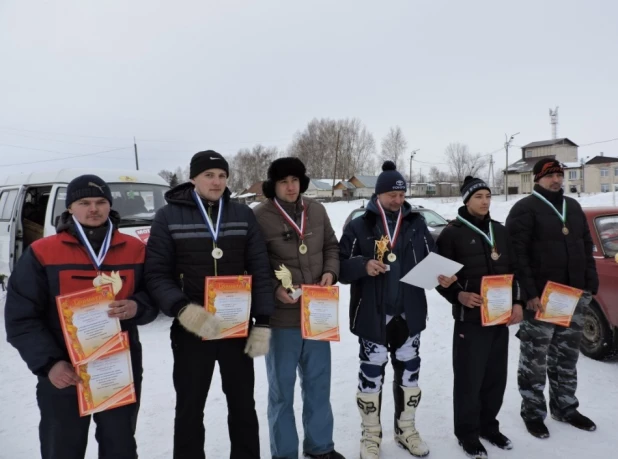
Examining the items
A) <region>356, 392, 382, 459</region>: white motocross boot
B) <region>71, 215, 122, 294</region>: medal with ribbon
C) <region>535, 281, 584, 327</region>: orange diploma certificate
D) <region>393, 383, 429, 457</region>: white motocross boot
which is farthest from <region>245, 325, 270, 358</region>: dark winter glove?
<region>535, 281, 584, 327</region>: orange diploma certificate

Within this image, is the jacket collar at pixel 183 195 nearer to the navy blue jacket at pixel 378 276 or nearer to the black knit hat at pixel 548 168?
the navy blue jacket at pixel 378 276

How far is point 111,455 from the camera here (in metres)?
2.31

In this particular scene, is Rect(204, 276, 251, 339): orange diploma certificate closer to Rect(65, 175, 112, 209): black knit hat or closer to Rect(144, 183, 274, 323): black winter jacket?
Rect(144, 183, 274, 323): black winter jacket

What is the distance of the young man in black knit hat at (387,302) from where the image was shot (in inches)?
119

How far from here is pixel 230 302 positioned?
8.39ft

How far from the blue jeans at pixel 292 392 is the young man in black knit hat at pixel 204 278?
0.25 m

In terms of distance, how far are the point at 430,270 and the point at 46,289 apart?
2353 mm

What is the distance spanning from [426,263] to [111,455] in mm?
2244

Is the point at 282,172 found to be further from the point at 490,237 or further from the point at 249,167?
the point at 249,167

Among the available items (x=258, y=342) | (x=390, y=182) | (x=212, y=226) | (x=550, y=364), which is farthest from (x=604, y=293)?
(x=212, y=226)

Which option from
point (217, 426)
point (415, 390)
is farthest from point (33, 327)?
point (415, 390)

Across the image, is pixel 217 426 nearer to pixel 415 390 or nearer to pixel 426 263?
pixel 415 390

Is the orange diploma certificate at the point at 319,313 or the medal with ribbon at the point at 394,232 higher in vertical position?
the medal with ribbon at the point at 394,232

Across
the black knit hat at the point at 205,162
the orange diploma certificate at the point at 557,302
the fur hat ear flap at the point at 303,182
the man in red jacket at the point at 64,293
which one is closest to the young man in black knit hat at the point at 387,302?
the fur hat ear flap at the point at 303,182
